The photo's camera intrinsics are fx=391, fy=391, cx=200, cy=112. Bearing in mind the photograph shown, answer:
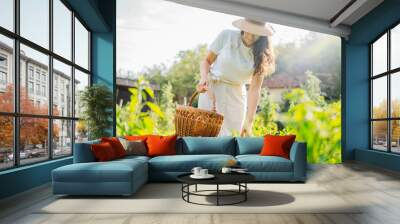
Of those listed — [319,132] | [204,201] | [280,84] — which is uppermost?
[280,84]

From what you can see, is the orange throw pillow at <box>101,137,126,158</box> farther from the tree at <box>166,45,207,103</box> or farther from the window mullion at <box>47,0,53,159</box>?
the tree at <box>166,45,207,103</box>

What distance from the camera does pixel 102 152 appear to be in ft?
17.1

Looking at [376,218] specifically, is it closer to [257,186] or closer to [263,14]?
[257,186]

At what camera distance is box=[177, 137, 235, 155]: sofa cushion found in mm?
6258

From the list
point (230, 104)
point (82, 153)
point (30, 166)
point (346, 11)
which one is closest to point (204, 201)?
point (82, 153)

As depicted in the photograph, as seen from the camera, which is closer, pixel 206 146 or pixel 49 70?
pixel 49 70

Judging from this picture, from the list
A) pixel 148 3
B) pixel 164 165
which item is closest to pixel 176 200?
pixel 164 165

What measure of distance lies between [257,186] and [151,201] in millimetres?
1592

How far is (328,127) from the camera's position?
914 cm

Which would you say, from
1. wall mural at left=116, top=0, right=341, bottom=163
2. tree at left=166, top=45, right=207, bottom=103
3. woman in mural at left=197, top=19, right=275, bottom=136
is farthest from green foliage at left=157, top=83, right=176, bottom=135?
tree at left=166, top=45, right=207, bottom=103

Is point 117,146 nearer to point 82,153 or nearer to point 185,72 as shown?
point 82,153

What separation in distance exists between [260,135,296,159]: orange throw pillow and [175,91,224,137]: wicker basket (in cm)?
149

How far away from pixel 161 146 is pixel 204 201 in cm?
206

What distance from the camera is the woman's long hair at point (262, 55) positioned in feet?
39.7
